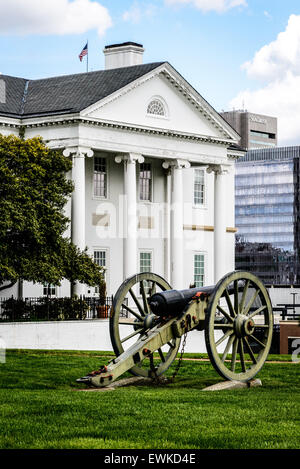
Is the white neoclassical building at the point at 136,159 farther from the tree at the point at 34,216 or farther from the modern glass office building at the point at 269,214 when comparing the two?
the modern glass office building at the point at 269,214

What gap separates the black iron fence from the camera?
4319 centimetres

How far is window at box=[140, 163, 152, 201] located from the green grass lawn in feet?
111

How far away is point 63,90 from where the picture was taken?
169ft

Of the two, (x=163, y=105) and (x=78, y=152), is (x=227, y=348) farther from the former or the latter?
(x=163, y=105)

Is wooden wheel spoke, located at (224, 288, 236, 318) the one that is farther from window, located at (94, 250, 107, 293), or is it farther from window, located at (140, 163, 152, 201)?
window, located at (140, 163, 152, 201)

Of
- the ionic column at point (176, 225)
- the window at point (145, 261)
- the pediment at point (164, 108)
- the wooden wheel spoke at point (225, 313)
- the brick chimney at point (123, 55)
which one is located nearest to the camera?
the wooden wheel spoke at point (225, 313)

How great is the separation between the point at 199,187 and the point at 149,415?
44.8 m

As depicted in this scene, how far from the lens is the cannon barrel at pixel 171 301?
18594 millimetres

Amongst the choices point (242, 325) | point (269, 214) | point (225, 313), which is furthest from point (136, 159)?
point (269, 214)

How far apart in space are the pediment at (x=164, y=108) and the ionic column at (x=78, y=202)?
2.07 meters

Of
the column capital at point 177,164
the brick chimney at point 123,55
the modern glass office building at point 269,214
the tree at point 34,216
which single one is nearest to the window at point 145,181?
the column capital at point 177,164

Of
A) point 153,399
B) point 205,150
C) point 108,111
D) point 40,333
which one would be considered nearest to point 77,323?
point 40,333

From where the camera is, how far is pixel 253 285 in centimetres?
1997

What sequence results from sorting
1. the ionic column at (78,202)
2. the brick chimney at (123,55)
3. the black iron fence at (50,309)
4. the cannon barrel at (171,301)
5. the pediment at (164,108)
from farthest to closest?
1. the brick chimney at (123,55)
2. the pediment at (164,108)
3. the ionic column at (78,202)
4. the black iron fence at (50,309)
5. the cannon barrel at (171,301)
